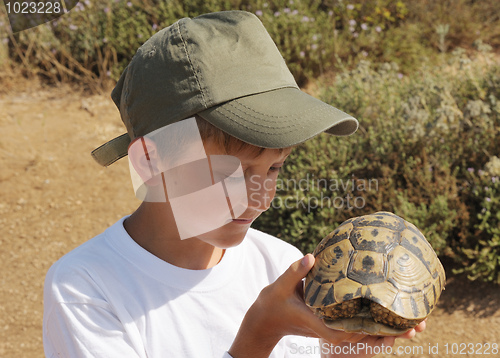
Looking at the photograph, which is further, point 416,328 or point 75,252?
point 416,328

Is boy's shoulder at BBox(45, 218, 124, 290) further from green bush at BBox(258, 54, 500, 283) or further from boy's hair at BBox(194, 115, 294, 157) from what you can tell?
green bush at BBox(258, 54, 500, 283)

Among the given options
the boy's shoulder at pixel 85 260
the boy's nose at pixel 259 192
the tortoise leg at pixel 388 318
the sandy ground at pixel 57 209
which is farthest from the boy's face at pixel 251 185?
the sandy ground at pixel 57 209

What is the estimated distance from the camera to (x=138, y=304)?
174 cm

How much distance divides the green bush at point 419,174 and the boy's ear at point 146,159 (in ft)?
8.45

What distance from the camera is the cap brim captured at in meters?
1.61

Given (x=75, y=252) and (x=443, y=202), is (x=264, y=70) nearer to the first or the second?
(x=75, y=252)

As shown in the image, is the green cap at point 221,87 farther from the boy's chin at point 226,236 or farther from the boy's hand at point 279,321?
the boy's hand at point 279,321

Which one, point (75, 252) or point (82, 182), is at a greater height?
point (75, 252)

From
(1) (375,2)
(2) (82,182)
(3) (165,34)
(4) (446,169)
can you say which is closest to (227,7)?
(1) (375,2)

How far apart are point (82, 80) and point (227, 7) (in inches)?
85.2

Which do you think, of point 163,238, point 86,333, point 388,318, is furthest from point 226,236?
point 388,318

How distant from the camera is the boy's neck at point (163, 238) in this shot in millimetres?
1851

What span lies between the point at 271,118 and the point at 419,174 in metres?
2.94

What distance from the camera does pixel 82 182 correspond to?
5684 millimetres
